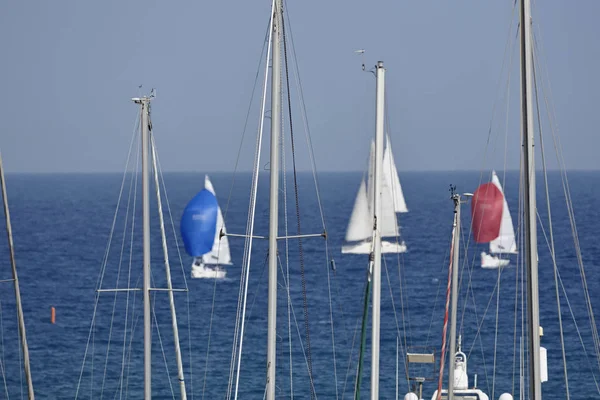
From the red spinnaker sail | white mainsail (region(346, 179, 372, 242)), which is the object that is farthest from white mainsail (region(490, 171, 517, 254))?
white mainsail (region(346, 179, 372, 242))

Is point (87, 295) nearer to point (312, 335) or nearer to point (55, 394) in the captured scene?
point (312, 335)

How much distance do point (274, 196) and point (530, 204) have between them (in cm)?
435

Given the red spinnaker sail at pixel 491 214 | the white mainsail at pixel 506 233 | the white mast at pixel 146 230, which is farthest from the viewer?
the white mainsail at pixel 506 233

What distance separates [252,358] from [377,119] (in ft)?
102

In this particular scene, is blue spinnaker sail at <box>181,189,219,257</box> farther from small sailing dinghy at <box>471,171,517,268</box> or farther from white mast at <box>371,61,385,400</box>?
white mast at <box>371,61,385,400</box>

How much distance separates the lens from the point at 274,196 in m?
20.4

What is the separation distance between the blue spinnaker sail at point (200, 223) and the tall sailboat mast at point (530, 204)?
155 ft

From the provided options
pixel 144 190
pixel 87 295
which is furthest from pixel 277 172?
pixel 87 295

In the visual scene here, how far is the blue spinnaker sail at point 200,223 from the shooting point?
6631 cm

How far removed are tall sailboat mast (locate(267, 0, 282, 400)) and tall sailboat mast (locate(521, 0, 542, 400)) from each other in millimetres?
4213

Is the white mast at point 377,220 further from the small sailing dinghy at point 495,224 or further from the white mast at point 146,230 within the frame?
the small sailing dinghy at point 495,224

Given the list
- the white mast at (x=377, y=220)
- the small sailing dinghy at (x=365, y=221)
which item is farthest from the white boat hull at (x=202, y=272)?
the white mast at (x=377, y=220)

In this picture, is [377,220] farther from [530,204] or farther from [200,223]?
[200,223]

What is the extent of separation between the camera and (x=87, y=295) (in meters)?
73.9
